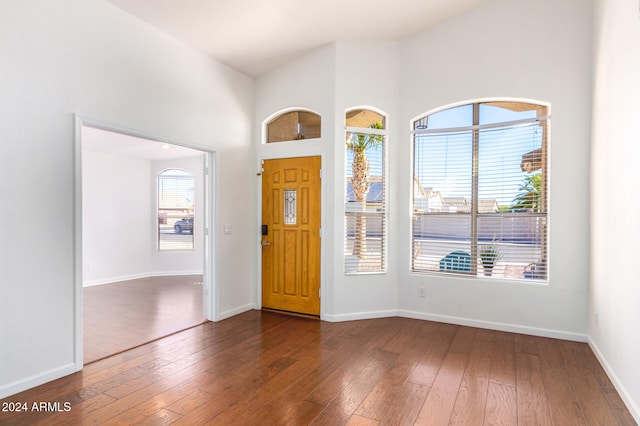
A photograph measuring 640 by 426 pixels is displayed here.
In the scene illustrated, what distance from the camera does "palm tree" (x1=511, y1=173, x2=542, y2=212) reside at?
3.97m

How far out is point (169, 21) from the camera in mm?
3523

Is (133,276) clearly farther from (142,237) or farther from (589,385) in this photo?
(589,385)

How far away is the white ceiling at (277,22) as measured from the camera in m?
3.40

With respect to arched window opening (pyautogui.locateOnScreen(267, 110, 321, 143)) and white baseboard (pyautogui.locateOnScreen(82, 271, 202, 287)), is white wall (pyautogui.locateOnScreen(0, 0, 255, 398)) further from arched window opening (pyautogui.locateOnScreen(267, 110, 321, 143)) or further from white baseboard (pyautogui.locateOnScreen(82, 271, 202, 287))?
white baseboard (pyautogui.locateOnScreen(82, 271, 202, 287))

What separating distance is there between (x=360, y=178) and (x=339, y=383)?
2.48 meters

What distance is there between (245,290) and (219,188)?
1.42 meters

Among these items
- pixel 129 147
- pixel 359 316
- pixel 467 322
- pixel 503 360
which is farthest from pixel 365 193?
pixel 129 147

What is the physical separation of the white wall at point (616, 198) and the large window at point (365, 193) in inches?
85.1

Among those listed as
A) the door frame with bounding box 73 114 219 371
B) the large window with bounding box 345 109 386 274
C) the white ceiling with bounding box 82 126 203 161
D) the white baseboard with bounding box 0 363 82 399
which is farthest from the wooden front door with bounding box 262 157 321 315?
the white baseboard with bounding box 0 363 82 399

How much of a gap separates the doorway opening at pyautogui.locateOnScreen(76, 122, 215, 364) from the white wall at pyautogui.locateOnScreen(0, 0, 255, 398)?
1091 mm

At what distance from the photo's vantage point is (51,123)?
111 inches

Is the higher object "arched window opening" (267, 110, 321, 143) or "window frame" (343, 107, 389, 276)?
"arched window opening" (267, 110, 321, 143)

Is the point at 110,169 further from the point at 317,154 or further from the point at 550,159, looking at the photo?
the point at 550,159

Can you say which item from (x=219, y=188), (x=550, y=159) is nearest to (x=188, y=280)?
(x=219, y=188)
